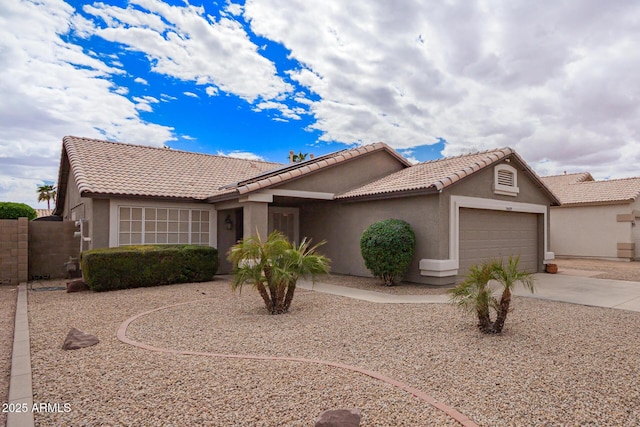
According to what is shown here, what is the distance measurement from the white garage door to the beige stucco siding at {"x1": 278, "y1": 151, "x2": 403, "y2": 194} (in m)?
4.40

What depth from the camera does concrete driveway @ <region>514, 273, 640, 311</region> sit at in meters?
9.12

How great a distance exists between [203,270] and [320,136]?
53.9ft

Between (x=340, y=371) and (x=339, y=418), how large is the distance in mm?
1376

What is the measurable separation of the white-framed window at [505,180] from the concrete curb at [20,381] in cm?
1289

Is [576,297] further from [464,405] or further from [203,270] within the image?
[203,270]

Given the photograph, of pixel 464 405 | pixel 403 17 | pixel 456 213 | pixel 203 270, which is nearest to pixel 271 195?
pixel 203 270

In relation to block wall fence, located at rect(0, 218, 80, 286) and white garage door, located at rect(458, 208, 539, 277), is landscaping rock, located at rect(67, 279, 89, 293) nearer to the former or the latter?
block wall fence, located at rect(0, 218, 80, 286)

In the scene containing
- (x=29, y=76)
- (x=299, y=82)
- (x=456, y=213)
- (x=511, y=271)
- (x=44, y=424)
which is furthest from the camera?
(x=299, y=82)

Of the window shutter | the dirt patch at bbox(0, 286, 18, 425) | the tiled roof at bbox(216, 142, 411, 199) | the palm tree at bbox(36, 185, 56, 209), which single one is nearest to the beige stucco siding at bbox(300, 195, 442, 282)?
the tiled roof at bbox(216, 142, 411, 199)

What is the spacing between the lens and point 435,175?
12242 mm

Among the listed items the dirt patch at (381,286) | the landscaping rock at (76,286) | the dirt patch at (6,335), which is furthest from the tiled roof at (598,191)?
the dirt patch at (6,335)

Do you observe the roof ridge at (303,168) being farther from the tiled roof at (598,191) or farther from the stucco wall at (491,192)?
the tiled roof at (598,191)

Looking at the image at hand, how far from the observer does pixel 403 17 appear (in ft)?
38.7

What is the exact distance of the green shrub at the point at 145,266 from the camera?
1059 cm
